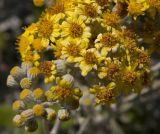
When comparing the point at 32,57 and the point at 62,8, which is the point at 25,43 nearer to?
the point at 32,57

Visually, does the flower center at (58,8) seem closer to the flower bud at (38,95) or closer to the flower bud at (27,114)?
the flower bud at (38,95)

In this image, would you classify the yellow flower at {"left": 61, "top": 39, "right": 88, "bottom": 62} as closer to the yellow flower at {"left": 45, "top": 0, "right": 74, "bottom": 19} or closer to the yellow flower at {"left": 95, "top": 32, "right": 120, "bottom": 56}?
the yellow flower at {"left": 95, "top": 32, "right": 120, "bottom": 56}

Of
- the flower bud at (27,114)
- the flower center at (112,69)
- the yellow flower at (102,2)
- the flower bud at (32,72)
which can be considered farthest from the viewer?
the yellow flower at (102,2)

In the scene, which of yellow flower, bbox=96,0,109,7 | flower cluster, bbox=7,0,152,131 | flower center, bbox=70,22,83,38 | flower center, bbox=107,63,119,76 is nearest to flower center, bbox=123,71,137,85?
flower cluster, bbox=7,0,152,131

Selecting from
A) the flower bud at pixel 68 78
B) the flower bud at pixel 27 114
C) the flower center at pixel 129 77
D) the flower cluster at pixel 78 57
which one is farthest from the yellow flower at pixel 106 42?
the flower bud at pixel 27 114

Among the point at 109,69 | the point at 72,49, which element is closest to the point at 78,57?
the point at 72,49

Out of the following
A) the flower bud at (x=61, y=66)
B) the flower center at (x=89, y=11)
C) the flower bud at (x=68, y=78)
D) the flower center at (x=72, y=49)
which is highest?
the flower center at (x=89, y=11)

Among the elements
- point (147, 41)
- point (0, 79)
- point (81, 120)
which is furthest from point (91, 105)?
point (0, 79)
